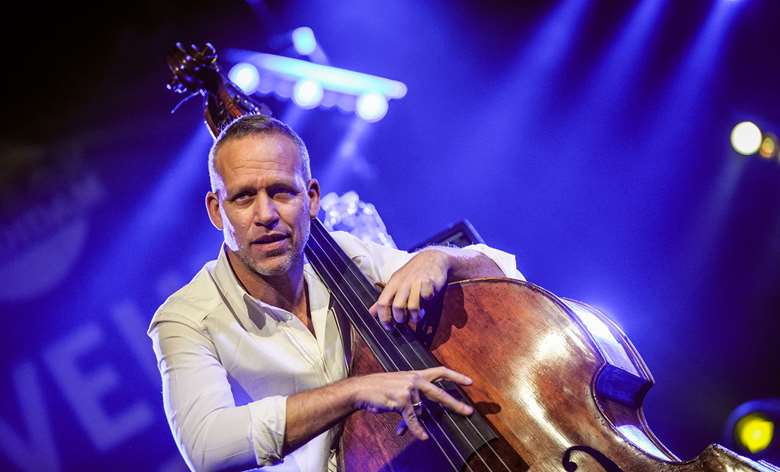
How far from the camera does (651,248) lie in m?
5.95

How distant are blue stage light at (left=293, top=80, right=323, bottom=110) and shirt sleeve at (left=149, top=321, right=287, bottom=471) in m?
4.02

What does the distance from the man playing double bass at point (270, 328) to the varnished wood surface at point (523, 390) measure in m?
0.14

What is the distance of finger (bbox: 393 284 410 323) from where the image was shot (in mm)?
1771

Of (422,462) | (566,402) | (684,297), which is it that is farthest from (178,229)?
(684,297)

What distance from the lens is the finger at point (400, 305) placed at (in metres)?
1.77

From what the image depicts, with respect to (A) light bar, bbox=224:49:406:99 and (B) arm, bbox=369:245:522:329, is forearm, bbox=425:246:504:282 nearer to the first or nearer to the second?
(B) arm, bbox=369:245:522:329

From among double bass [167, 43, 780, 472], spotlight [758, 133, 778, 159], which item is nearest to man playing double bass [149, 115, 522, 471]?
double bass [167, 43, 780, 472]

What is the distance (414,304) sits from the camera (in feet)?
5.82

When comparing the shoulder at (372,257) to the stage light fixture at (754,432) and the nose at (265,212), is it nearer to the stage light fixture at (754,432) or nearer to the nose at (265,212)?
the nose at (265,212)

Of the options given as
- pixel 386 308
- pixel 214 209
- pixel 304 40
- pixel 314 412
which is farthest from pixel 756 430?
pixel 304 40

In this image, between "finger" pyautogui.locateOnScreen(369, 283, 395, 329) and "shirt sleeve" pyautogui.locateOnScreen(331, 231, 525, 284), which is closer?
"finger" pyautogui.locateOnScreen(369, 283, 395, 329)

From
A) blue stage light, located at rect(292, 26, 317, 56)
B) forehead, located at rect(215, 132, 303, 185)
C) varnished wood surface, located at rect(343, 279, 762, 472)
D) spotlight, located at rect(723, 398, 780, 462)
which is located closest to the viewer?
varnished wood surface, located at rect(343, 279, 762, 472)

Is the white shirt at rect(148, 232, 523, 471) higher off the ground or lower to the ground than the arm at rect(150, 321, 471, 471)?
higher

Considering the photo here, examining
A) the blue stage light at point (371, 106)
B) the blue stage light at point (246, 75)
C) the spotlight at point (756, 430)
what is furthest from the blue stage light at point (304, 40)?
Answer: the spotlight at point (756, 430)
